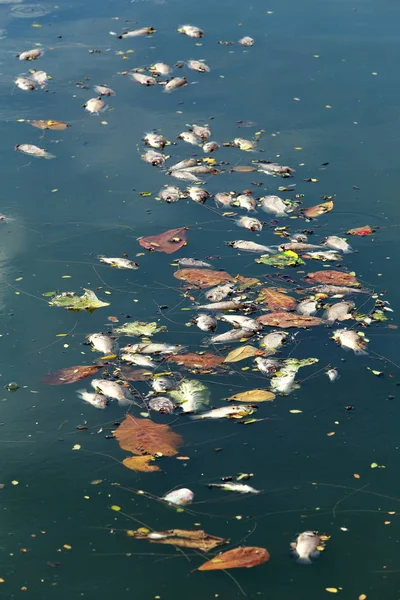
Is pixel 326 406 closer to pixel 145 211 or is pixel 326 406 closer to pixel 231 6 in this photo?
pixel 145 211

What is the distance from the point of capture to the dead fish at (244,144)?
966 cm

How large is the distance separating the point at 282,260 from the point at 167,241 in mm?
1113

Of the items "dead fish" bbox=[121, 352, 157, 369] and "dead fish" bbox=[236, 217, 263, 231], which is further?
"dead fish" bbox=[236, 217, 263, 231]

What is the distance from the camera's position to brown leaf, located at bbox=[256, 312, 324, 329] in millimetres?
6840

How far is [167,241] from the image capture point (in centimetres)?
803

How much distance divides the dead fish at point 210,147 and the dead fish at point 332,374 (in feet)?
13.1

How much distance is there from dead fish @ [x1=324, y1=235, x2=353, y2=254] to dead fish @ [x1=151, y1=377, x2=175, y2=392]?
245cm

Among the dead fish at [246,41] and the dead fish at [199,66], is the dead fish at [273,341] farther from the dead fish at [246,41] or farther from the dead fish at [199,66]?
the dead fish at [246,41]

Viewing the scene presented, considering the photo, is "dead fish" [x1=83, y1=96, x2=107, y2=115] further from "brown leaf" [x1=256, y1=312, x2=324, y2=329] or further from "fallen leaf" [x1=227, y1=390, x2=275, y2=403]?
"fallen leaf" [x1=227, y1=390, x2=275, y2=403]

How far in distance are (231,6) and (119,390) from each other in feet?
28.4

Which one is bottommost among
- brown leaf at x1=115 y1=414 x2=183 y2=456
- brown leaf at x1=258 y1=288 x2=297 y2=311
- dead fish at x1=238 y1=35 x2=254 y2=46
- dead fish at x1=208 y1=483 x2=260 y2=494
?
dead fish at x1=208 y1=483 x2=260 y2=494

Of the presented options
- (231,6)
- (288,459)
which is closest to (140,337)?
(288,459)

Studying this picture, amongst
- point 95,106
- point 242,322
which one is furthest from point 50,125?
point 242,322

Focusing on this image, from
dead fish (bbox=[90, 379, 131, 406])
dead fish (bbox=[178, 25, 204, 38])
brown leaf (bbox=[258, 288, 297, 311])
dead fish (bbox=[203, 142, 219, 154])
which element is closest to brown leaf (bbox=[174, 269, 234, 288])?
brown leaf (bbox=[258, 288, 297, 311])
